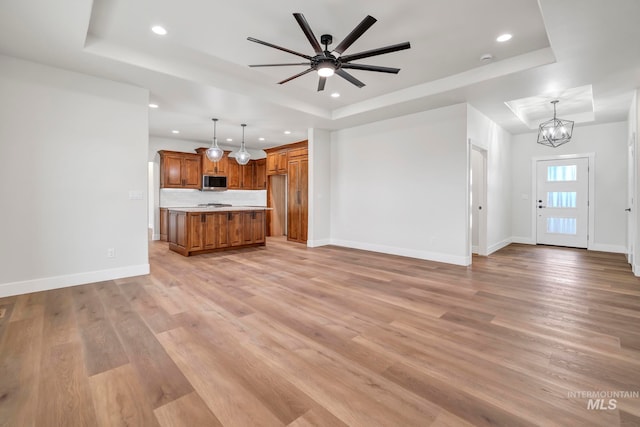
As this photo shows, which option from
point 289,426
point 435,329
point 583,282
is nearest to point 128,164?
point 289,426

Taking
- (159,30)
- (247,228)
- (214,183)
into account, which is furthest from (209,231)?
(159,30)

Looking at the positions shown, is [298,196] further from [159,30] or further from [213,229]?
[159,30]

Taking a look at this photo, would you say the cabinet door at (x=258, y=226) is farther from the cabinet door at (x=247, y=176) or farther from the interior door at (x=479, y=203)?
the interior door at (x=479, y=203)

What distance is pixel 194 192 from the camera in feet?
28.9

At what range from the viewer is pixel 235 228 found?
652cm

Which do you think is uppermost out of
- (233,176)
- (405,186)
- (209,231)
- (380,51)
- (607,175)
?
(380,51)

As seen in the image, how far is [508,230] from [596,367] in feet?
19.8

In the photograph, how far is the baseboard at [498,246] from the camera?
598cm

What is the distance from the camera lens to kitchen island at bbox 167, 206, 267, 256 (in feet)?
19.2

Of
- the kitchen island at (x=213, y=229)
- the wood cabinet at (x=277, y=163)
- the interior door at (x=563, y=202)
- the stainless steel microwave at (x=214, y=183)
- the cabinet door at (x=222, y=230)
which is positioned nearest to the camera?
the kitchen island at (x=213, y=229)

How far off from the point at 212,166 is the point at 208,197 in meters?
1.03

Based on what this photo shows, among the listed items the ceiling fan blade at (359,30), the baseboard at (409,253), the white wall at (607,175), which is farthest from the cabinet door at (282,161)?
the white wall at (607,175)

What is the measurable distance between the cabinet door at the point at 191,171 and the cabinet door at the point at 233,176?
915mm

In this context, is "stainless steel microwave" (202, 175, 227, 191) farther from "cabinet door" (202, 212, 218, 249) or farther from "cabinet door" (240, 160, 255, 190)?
"cabinet door" (202, 212, 218, 249)
